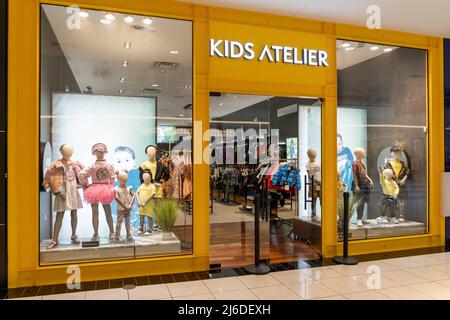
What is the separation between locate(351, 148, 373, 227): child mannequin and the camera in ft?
18.0

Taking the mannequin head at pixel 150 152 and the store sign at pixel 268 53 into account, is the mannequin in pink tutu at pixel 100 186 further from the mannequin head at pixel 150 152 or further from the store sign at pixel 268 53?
the store sign at pixel 268 53

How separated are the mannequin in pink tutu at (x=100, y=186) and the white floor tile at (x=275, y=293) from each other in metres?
1.93

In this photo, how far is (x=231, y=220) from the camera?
6.03m

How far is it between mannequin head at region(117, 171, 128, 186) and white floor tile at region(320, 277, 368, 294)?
2639 millimetres

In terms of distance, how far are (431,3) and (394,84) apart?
1.51m

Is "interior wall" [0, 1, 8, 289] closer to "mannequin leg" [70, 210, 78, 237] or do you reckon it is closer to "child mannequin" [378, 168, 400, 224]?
"mannequin leg" [70, 210, 78, 237]

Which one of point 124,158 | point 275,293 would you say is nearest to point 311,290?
point 275,293

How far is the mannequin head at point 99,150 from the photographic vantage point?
435cm

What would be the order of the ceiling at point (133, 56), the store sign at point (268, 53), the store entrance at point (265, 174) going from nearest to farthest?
the ceiling at point (133, 56)
the store sign at point (268, 53)
the store entrance at point (265, 174)

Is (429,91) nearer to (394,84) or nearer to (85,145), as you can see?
(394,84)

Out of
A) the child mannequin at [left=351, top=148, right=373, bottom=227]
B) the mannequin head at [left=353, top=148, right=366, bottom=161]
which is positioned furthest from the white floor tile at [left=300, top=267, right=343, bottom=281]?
the mannequin head at [left=353, top=148, right=366, bottom=161]

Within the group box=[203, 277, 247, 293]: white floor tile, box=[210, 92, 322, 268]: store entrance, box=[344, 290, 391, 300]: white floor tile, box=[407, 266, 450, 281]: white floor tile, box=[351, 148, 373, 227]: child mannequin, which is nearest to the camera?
box=[344, 290, 391, 300]: white floor tile

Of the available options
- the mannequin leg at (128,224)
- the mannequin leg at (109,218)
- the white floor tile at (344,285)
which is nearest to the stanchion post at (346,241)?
the white floor tile at (344,285)

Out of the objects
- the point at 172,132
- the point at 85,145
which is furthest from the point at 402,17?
the point at 85,145
